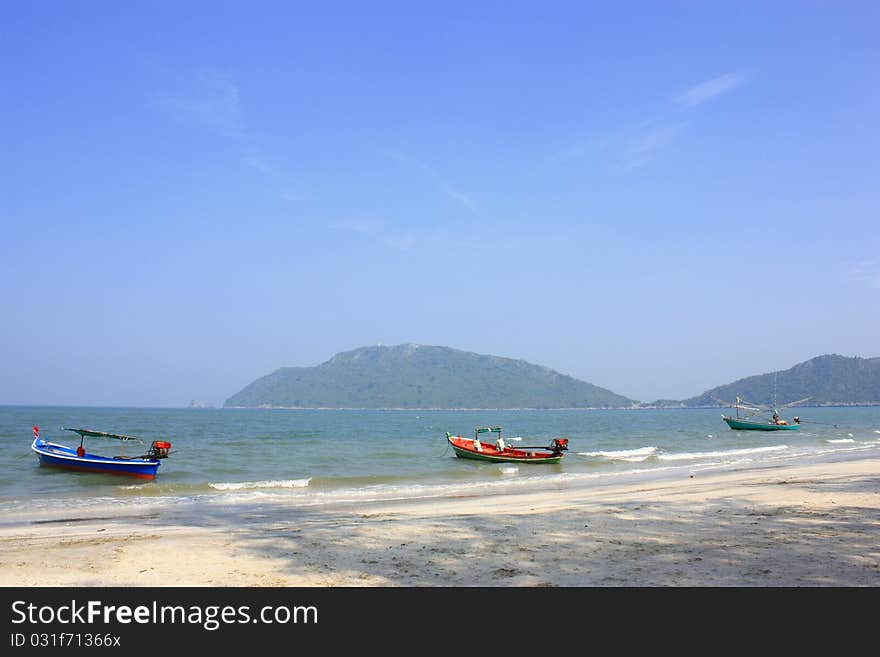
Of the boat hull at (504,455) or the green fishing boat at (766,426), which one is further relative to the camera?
the green fishing boat at (766,426)

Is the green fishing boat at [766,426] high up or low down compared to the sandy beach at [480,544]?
A: down

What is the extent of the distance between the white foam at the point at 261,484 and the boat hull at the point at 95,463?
394 cm

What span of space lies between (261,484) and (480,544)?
742 inches

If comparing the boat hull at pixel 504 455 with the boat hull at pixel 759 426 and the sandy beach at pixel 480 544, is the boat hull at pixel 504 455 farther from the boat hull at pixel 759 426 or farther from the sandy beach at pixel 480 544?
the boat hull at pixel 759 426

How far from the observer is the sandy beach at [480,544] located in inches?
365

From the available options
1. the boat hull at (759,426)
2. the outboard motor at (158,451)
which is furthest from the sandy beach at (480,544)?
the boat hull at (759,426)

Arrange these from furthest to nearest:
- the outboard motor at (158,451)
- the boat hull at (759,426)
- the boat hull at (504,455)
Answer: the boat hull at (759,426), the boat hull at (504,455), the outboard motor at (158,451)

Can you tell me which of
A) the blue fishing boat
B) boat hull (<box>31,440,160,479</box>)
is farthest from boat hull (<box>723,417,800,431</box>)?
boat hull (<box>31,440,160,479</box>)

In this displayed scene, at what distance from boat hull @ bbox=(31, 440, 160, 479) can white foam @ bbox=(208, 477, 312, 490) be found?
3944 millimetres

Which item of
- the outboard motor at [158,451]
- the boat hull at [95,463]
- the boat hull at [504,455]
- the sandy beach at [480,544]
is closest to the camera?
the sandy beach at [480,544]

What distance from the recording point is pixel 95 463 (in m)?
31.2

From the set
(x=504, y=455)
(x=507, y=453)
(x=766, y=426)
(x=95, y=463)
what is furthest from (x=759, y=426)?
(x=95, y=463)

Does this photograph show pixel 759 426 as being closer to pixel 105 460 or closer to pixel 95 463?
pixel 105 460

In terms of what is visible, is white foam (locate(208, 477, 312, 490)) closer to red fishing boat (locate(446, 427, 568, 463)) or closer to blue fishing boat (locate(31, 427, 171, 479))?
blue fishing boat (locate(31, 427, 171, 479))
